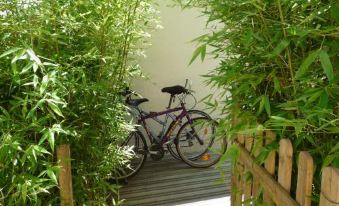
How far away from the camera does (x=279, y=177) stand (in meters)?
1.43

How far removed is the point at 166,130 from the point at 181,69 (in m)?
0.89

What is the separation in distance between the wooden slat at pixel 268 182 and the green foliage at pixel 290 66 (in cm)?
12

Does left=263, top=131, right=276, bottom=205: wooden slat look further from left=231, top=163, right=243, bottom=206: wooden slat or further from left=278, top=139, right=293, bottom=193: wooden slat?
left=231, top=163, right=243, bottom=206: wooden slat

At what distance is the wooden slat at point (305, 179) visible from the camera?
1.19 meters

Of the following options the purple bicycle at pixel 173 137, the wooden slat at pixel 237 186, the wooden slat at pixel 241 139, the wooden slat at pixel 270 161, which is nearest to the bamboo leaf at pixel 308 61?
the wooden slat at pixel 270 161

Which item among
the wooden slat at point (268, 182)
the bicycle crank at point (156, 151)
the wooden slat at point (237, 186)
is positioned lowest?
the bicycle crank at point (156, 151)

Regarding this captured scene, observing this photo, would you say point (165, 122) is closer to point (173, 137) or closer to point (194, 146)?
point (173, 137)

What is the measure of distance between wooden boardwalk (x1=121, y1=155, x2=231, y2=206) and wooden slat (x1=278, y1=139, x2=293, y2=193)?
2094 millimetres

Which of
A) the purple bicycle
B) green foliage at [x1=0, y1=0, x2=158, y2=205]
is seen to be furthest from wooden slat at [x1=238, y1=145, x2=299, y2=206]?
the purple bicycle

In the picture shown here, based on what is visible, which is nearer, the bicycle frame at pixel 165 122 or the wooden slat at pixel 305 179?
the wooden slat at pixel 305 179

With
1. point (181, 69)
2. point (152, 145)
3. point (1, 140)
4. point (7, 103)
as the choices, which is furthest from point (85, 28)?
point (181, 69)

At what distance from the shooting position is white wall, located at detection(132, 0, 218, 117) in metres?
4.41

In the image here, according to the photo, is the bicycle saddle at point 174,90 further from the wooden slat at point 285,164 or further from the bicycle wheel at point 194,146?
the wooden slat at point 285,164

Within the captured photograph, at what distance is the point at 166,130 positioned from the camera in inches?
167
